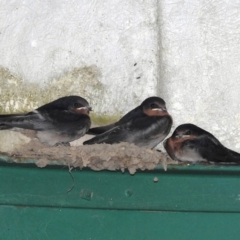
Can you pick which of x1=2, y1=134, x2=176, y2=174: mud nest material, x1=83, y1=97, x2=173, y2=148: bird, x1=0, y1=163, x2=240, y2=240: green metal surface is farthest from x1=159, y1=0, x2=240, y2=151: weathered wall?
x1=0, y1=163, x2=240, y2=240: green metal surface

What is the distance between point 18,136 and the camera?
506 cm

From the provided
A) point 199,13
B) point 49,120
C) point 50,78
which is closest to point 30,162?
point 49,120

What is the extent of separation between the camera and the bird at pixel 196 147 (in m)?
4.45

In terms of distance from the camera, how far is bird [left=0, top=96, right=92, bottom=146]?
4.49 metres

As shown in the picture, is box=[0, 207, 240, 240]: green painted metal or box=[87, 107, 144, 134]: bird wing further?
box=[87, 107, 144, 134]: bird wing

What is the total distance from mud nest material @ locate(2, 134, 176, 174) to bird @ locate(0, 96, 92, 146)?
286mm

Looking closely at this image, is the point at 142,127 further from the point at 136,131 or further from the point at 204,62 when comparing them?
the point at 204,62

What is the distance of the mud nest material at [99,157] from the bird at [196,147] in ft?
1.60

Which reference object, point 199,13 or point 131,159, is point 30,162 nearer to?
point 131,159

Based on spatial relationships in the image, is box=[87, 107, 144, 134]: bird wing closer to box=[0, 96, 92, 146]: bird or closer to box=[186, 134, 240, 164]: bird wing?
box=[0, 96, 92, 146]: bird

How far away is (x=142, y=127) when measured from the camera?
15.2 ft

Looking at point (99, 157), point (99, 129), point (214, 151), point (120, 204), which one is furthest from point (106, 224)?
point (99, 129)

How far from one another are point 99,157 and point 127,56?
1.17 m

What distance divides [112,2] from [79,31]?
A: 0.81ft
